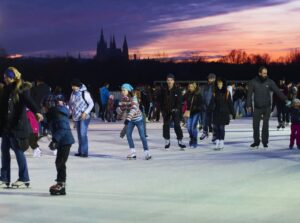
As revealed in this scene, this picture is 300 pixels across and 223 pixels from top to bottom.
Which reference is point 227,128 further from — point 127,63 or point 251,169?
point 127,63

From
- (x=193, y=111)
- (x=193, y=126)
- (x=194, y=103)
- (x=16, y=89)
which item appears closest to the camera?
(x=16, y=89)

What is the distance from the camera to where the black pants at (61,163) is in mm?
7203

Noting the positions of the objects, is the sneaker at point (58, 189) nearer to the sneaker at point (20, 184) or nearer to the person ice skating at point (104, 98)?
the sneaker at point (20, 184)

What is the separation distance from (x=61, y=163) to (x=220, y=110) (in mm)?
5595

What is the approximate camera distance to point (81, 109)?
11195mm

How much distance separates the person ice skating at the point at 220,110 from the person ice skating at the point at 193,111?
23.3 inches

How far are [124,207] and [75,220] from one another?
2.57 feet

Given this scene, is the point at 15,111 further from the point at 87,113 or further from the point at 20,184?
the point at 87,113

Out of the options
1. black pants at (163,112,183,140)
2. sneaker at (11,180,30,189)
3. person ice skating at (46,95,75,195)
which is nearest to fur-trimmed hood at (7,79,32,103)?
person ice skating at (46,95,75,195)

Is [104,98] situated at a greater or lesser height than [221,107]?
lesser

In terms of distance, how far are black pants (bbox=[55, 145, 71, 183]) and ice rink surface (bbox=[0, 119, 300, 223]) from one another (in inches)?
8.3

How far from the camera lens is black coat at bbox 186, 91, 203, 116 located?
13162mm

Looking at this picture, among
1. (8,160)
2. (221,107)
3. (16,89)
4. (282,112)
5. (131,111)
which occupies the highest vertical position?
(16,89)

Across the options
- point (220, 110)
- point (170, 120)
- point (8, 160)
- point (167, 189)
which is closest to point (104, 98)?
point (170, 120)
